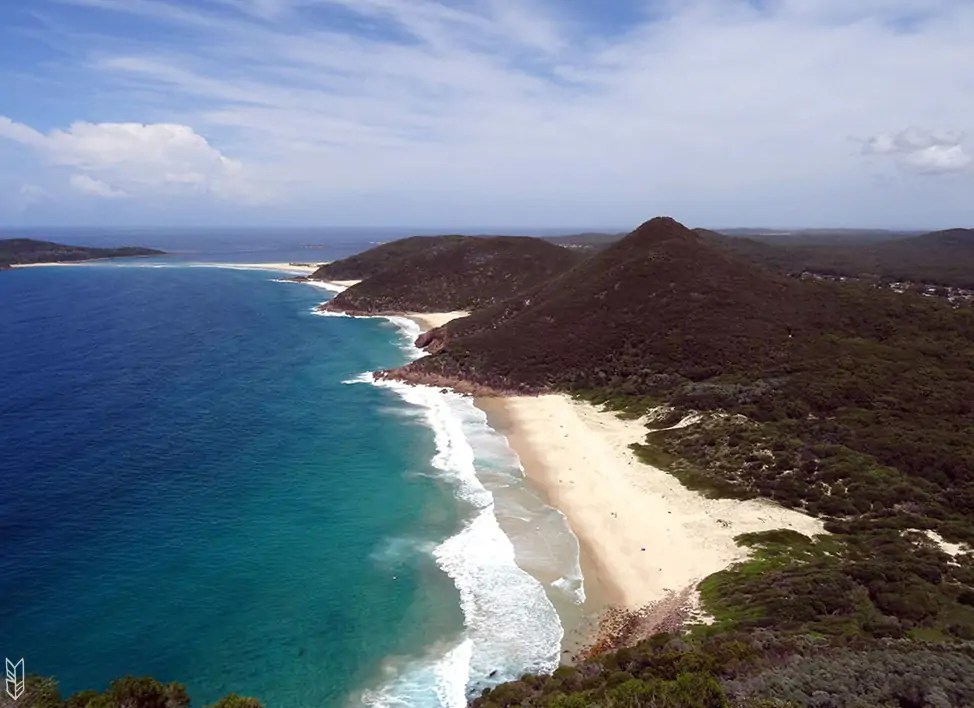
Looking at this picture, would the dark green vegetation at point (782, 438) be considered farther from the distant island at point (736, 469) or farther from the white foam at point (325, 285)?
the white foam at point (325, 285)

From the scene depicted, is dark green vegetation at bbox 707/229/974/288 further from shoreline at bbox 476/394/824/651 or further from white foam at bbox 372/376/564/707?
white foam at bbox 372/376/564/707

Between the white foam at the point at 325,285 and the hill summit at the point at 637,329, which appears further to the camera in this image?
the white foam at the point at 325,285

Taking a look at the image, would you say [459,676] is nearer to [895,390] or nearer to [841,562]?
[841,562]

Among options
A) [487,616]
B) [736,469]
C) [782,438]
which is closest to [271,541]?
[487,616]

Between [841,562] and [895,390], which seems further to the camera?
[895,390]

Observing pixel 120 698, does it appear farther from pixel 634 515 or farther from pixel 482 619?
pixel 634 515

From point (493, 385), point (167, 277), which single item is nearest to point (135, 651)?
point (493, 385)

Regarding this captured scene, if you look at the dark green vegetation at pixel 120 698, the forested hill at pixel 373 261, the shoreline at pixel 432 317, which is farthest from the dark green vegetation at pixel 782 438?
the forested hill at pixel 373 261
